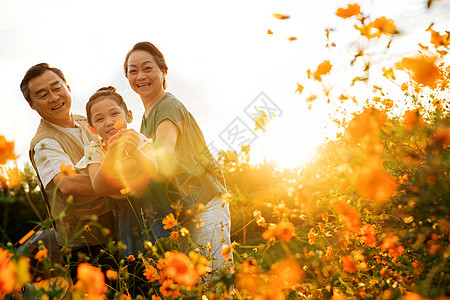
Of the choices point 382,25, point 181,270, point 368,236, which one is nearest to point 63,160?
point 181,270

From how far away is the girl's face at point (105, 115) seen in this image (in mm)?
2402

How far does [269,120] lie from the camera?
47.4 inches

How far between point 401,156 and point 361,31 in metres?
0.53

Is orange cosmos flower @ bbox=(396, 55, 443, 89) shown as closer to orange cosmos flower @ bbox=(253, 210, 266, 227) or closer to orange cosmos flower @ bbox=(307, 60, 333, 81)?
orange cosmos flower @ bbox=(307, 60, 333, 81)

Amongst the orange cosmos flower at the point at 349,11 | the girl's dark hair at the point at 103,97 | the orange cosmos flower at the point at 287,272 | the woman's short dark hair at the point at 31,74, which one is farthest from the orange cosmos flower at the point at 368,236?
the woman's short dark hair at the point at 31,74

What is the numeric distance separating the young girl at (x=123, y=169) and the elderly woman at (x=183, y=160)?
0.30 ft

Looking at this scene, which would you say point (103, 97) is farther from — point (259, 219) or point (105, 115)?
point (259, 219)

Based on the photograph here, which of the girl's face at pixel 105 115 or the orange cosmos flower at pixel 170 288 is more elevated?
the girl's face at pixel 105 115

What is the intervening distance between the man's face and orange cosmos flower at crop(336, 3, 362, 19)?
1.97 metres

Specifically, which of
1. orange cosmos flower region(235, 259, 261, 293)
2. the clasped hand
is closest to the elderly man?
the clasped hand

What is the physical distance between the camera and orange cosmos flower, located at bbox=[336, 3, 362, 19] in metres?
1.42

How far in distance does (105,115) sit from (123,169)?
0.60 metres

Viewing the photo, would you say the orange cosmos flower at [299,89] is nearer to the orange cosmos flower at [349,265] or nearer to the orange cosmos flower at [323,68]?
the orange cosmos flower at [323,68]

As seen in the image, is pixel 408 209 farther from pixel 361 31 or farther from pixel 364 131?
pixel 361 31
